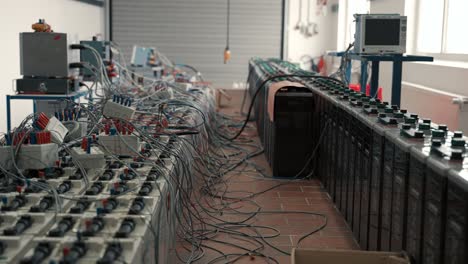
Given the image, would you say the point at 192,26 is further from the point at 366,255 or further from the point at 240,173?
the point at 366,255

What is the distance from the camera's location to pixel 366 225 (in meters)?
3.28

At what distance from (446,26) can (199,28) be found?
5763 millimetres

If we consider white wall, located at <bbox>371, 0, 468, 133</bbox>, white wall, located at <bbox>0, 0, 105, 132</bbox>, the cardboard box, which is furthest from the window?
the cardboard box

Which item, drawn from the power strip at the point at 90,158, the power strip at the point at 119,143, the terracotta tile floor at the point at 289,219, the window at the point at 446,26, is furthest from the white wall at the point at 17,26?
the window at the point at 446,26

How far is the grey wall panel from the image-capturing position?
37.5 feet

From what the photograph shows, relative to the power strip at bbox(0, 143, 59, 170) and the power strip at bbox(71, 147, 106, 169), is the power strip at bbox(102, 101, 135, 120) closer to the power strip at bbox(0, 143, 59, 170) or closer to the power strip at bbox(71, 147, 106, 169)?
the power strip at bbox(71, 147, 106, 169)

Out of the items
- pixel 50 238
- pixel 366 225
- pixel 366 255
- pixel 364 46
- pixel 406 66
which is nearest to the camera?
pixel 50 238

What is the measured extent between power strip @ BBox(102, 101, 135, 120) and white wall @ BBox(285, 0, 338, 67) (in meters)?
8.48

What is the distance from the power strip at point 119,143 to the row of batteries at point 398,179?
1.14 m

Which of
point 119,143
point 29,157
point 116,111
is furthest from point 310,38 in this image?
point 29,157

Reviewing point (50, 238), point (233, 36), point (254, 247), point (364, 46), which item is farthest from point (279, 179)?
point (233, 36)

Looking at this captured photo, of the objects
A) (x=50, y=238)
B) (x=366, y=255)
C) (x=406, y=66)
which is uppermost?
(x=406, y=66)

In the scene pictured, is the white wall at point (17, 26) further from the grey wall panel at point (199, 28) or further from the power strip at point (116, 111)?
the grey wall panel at point (199, 28)

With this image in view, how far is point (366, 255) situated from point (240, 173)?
302 cm
